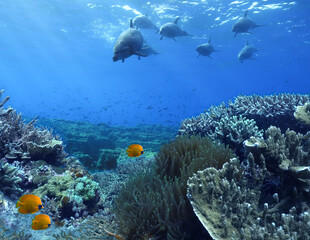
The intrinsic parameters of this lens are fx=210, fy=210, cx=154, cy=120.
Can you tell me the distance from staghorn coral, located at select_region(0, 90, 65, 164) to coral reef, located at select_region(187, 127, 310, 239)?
5.13m

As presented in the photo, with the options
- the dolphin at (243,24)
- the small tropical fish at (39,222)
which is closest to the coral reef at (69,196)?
the small tropical fish at (39,222)

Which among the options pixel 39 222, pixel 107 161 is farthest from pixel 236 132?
pixel 107 161

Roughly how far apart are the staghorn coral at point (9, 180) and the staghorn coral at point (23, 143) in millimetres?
973

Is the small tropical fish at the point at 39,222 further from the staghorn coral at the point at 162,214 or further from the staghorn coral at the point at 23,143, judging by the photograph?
the staghorn coral at the point at 23,143

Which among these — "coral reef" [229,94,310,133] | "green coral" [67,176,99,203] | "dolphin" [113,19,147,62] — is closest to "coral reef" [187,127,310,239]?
"green coral" [67,176,99,203]

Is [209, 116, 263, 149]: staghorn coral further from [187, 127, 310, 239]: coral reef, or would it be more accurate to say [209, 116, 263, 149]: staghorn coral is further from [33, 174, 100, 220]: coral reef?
[33, 174, 100, 220]: coral reef

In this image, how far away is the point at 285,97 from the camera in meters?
7.92

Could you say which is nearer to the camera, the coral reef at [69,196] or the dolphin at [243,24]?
the coral reef at [69,196]

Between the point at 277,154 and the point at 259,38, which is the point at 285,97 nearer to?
the point at 277,154

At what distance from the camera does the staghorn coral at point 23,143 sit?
6.00 m

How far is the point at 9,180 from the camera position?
189 inches

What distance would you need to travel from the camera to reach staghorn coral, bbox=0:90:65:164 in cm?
600

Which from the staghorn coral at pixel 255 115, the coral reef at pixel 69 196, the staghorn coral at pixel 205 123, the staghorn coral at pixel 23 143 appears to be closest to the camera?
the coral reef at pixel 69 196

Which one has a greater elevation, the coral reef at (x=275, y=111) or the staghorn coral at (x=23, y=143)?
the coral reef at (x=275, y=111)
